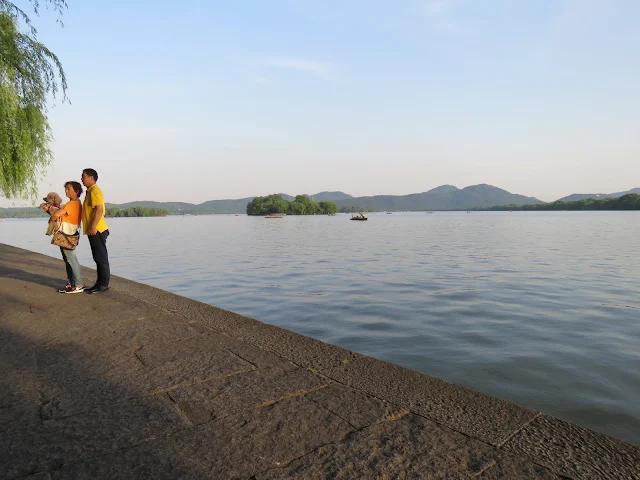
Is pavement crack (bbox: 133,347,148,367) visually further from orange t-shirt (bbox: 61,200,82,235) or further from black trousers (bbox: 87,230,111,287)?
orange t-shirt (bbox: 61,200,82,235)

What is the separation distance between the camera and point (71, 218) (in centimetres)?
694

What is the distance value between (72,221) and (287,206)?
562ft

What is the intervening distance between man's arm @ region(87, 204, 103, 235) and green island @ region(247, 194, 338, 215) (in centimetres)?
16537

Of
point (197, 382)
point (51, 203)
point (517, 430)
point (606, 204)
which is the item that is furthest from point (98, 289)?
point (606, 204)

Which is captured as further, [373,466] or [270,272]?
[270,272]

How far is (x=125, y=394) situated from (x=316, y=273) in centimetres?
1289

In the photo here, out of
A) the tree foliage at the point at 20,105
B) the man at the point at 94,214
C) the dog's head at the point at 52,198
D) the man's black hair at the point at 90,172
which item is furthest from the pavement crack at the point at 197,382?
the tree foliage at the point at 20,105

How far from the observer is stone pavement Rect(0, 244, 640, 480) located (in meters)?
2.01

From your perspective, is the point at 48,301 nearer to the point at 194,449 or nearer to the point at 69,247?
the point at 69,247

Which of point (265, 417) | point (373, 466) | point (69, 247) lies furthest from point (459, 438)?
point (69, 247)

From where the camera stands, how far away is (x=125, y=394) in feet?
9.43

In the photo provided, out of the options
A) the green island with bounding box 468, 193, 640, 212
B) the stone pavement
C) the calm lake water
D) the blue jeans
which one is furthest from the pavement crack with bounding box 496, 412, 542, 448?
the green island with bounding box 468, 193, 640, 212

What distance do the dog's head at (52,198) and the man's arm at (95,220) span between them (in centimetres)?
125

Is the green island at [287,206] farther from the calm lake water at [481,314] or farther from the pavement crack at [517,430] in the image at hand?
the pavement crack at [517,430]
